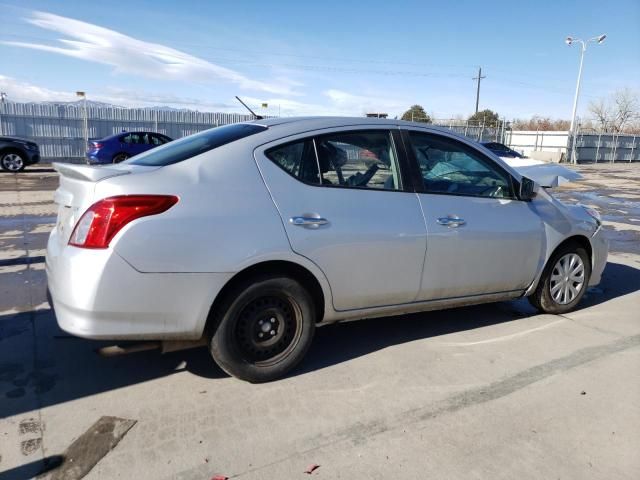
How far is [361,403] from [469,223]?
162 centimetres

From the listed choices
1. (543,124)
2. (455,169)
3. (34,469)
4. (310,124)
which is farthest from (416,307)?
(543,124)

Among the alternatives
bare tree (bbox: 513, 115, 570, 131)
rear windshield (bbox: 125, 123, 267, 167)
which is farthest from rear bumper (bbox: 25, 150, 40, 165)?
bare tree (bbox: 513, 115, 570, 131)

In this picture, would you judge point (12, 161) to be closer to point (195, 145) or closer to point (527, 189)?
point (195, 145)

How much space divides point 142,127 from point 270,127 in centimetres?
2349

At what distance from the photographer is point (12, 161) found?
58.1 ft

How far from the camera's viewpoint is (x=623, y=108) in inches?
2687

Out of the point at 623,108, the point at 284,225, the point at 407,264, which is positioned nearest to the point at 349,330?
the point at 407,264

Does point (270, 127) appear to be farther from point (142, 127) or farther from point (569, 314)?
point (142, 127)

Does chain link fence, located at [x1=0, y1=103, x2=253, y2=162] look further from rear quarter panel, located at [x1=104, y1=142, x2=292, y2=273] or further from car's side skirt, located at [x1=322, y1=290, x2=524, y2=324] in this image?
car's side skirt, located at [x1=322, y1=290, x2=524, y2=324]

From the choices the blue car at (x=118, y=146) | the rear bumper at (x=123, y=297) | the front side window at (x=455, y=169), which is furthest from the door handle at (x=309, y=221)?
the blue car at (x=118, y=146)

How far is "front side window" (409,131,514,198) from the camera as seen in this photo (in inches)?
155

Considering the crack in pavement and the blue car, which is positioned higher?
the blue car

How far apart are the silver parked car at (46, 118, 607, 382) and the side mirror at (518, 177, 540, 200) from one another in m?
0.01

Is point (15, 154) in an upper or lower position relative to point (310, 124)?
lower
